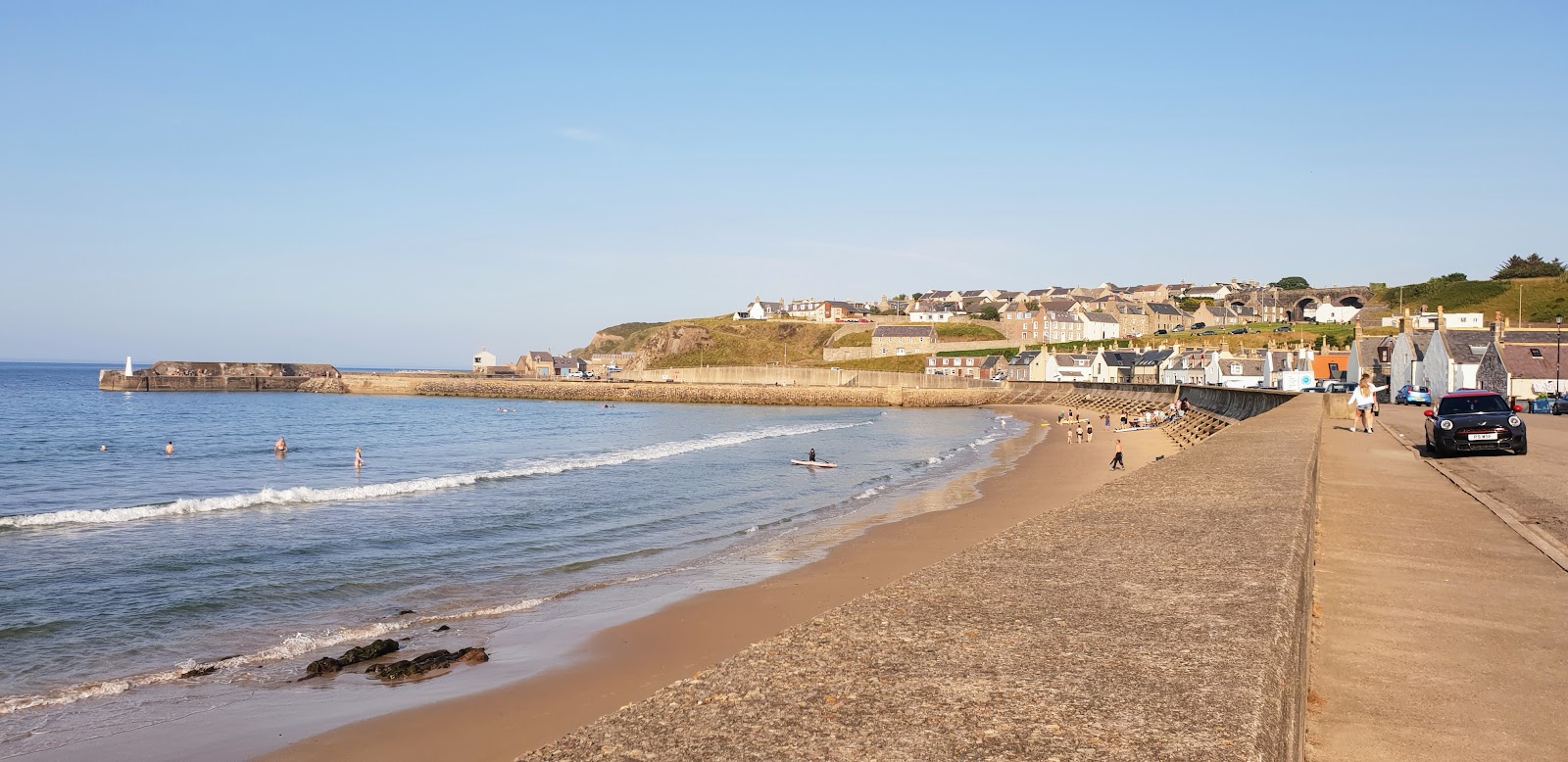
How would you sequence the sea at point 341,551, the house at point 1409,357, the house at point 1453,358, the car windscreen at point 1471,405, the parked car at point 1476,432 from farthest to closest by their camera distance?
the house at point 1409,357, the house at point 1453,358, the car windscreen at point 1471,405, the parked car at point 1476,432, the sea at point 341,551

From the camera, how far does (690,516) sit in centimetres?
2598

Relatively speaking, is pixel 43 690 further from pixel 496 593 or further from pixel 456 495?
pixel 456 495

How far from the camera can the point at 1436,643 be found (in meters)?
7.43

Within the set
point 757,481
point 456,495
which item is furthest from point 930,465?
point 456,495

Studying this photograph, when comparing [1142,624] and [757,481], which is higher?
[1142,624]

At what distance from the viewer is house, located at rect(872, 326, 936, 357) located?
478 ft

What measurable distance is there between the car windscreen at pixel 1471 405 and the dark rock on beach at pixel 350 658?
22026 millimetres

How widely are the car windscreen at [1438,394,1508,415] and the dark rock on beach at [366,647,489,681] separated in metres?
21.1

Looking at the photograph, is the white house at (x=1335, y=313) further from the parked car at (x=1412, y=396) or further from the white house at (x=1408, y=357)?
the parked car at (x=1412, y=396)

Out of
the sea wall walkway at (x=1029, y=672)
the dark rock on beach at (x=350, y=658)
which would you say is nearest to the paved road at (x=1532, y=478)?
the sea wall walkway at (x=1029, y=672)

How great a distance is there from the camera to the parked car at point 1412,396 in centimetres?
5594

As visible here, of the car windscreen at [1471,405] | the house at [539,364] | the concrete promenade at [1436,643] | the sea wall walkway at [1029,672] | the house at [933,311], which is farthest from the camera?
the house at [933,311]

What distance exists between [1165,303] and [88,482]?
15155 centimetres

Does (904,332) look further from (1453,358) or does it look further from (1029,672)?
(1029,672)
